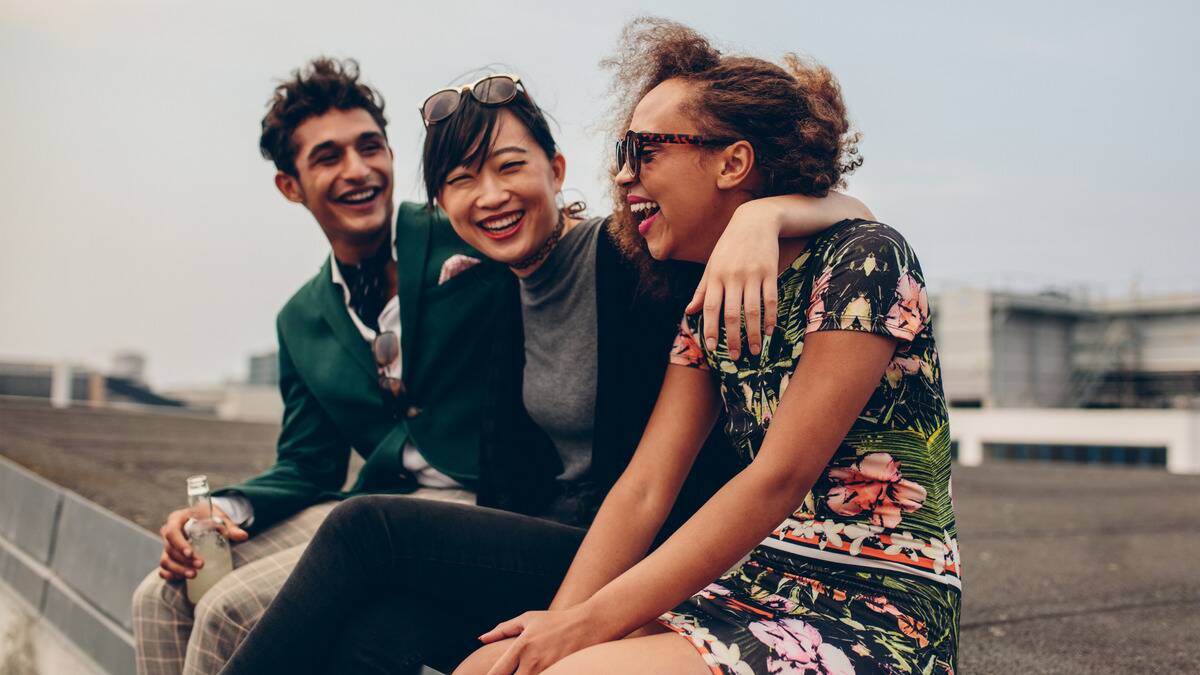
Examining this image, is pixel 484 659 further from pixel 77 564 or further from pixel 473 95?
pixel 77 564

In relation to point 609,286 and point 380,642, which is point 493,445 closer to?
point 609,286

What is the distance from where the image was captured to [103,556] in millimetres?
4195

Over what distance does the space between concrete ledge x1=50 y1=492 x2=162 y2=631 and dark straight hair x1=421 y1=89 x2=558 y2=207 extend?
1.92 meters

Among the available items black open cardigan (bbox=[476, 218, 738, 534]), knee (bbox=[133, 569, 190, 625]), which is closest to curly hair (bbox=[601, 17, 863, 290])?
black open cardigan (bbox=[476, 218, 738, 534])

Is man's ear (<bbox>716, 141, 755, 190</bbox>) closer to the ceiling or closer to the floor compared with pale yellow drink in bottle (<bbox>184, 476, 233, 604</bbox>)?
closer to the ceiling

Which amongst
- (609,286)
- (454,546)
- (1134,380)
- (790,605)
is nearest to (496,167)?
(609,286)

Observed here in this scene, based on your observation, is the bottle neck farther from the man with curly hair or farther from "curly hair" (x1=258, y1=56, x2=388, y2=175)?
"curly hair" (x1=258, y1=56, x2=388, y2=175)

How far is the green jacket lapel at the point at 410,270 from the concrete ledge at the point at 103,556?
55.8 inches

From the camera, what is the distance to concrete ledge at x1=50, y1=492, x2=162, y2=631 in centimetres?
375

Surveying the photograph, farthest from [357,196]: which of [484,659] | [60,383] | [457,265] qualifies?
[60,383]

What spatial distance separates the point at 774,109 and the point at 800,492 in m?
0.71

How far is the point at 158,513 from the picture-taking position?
591 cm

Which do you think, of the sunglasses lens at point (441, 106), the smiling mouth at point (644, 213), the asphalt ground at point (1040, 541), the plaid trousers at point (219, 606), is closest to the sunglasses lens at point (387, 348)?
the plaid trousers at point (219, 606)

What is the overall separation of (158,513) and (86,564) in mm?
1576
